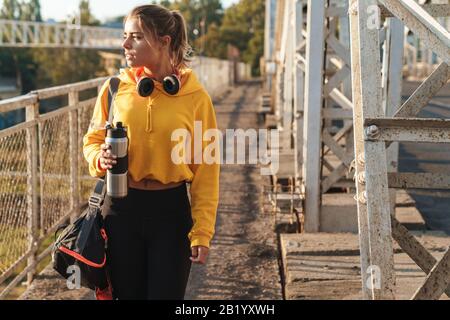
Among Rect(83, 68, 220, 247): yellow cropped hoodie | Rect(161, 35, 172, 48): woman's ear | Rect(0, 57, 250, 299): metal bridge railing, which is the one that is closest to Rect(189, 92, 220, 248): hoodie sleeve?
Rect(83, 68, 220, 247): yellow cropped hoodie

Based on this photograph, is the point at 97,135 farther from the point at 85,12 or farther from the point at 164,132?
the point at 85,12

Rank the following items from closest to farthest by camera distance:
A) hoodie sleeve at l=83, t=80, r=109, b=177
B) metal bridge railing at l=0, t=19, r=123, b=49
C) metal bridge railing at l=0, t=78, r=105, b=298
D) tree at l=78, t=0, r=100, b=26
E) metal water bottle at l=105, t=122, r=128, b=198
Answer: metal water bottle at l=105, t=122, r=128, b=198, hoodie sleeve at l=83, t=80, r=109, b=177, metal bridge railing at l=0, t=78, r=105, b=298, metal bridge railing at l=0, t=19, r=123, b=49, tree at l=78, t=0, r=100, b=26

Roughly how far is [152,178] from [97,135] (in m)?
0.36

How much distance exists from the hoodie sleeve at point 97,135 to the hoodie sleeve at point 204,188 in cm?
40

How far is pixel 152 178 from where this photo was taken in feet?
10.8

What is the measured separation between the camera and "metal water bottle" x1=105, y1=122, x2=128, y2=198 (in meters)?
3.14

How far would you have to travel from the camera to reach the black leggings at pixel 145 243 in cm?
327

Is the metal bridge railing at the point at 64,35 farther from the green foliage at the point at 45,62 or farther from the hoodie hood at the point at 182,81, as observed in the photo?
the hoodie hood at the point at 182,81

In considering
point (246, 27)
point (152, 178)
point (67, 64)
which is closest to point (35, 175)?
point (152, 178)

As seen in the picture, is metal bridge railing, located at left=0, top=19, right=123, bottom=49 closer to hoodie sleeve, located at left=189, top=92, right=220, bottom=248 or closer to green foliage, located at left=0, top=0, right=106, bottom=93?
green foliage, located at left=0, top=0, right=106, bottom=93

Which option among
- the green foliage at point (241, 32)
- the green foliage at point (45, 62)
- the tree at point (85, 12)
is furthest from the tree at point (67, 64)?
the green foliage at point (241, 32)

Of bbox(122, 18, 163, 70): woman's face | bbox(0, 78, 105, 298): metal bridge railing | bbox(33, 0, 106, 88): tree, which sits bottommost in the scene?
bbox(33, 0, 106, 88): tree

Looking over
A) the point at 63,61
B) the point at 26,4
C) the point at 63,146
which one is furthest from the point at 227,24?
the point at 63,146

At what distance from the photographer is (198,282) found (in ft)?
19.4
